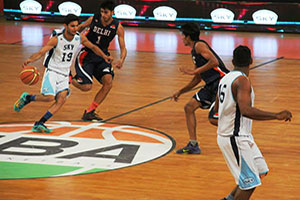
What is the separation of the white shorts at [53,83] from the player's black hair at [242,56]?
13.6ft

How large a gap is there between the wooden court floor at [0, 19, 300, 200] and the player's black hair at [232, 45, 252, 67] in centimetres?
157

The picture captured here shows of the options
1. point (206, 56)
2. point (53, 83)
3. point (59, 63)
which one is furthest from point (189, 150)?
point (59, 63)

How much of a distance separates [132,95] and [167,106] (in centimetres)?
106

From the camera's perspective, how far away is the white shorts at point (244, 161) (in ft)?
17.8

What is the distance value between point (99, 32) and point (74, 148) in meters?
2.50

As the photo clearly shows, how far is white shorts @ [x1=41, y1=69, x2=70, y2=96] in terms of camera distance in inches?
359

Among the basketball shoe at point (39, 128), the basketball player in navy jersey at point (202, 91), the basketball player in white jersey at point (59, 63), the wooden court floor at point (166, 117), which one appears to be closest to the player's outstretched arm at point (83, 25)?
the basketball player in white jersey at point (59, 63)

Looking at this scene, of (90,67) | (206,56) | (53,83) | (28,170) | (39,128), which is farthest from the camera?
(90,67)

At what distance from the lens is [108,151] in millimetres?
8125

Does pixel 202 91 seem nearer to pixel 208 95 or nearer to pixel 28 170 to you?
pixel 208 95

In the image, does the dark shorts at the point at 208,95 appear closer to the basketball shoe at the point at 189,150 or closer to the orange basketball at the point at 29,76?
the basketball shoe at the point at 189,150

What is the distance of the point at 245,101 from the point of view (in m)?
5.32

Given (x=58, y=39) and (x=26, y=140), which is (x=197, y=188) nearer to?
(x=26, y=140)

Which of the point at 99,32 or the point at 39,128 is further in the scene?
the point at 99,32
